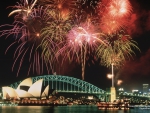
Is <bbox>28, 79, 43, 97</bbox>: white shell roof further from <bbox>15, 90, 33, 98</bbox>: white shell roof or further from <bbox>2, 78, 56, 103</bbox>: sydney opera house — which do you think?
<bbox>15, 90, 33, 98</bbox>: white shell roof

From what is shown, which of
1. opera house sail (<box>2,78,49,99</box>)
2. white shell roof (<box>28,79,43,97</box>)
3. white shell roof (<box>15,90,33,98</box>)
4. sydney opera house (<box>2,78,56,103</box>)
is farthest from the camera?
white shell roof (<box>15,90,33,98</box>)

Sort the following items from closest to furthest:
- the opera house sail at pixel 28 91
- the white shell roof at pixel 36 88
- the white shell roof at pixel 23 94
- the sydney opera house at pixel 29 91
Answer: the white shell roof at pixel 36 88, the opera house sail at pixel 28 91, the sydney opera house at pixel 29 91, the white shell roof at pixel 23 94

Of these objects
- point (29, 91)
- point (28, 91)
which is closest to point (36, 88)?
point (29, 91)

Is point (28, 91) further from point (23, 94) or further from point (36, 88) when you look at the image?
point (36, 88)

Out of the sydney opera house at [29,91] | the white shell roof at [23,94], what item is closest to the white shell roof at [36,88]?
the sydney opera house at [29,91]

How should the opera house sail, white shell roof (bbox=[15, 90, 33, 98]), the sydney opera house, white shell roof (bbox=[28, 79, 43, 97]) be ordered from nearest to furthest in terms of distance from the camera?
1. white shell roof (bbox=[28, 79, 43, 97])
2. the opera house sail
3. the sydney opera house
4. white shell roof (bbox=[15, 90, 33, 98])

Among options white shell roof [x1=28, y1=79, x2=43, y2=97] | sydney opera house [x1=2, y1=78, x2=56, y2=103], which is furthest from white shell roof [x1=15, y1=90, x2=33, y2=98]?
white shell roof [x1=28, y1=79, x2=43, y2=97]

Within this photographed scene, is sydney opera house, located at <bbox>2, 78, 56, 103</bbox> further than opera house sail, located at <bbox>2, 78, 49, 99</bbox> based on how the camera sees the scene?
Yes

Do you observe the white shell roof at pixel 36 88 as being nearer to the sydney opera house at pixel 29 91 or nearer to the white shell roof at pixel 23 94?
the sydney opera house at pixel 29 91
